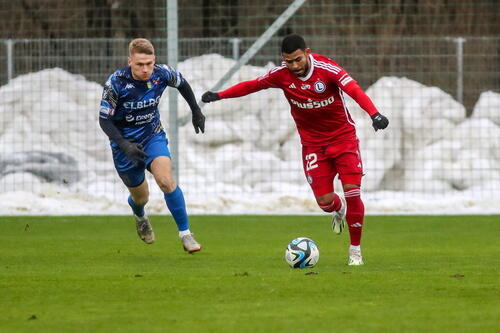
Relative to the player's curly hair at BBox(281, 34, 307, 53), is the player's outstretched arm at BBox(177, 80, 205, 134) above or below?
below

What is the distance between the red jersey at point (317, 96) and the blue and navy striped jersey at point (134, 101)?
0.66m

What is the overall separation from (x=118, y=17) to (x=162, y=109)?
8.33 feet

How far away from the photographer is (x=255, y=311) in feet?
24.6

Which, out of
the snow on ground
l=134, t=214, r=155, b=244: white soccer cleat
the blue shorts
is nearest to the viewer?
the blue shorts

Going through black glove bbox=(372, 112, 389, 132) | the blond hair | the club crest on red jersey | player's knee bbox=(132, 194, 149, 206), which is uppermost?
the blond hair

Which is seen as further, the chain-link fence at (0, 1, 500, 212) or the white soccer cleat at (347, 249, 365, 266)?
the chain-link fence at (0, 1, 500, 212)

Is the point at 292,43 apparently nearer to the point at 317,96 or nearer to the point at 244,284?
the point at 317,96

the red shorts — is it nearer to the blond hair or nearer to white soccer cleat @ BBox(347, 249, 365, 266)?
white soccer cleat @ BBox(347, 249, 365, 266)

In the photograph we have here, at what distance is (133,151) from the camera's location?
36.2ft

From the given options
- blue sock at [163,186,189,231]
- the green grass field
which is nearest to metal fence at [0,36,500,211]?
the green grass field

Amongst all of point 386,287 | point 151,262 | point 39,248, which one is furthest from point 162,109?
point 386,287

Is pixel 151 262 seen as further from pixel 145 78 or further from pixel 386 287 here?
pixel 386 287

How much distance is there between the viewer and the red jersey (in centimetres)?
1094

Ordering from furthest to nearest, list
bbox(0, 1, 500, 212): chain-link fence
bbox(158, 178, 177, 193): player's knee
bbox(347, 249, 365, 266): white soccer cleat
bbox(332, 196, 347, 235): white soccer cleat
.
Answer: bbox(0, 1, 500, 212): chain-link fence
bbox(332, 196, 347, 235): white soccer cleat
bbox(158, 178, 177, 193): player's knee
bbox(347, 249, 365, 266): white soccer cleat
